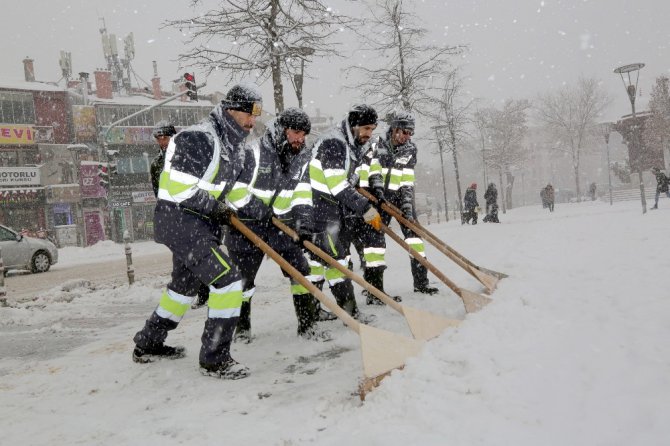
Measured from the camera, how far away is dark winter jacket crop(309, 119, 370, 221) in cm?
419

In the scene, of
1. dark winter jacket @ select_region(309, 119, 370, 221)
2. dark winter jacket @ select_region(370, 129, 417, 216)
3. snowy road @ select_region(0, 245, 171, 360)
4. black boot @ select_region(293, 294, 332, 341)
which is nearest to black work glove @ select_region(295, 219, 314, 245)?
dark winter jacket @ select_region(309, 119, 370, 221)

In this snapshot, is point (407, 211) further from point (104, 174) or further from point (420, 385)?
point (104, 174)

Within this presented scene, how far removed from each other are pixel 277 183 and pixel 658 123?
36158mm

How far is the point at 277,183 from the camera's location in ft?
13.2

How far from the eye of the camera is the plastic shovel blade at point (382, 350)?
2.58 m

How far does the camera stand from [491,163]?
3856 centimetres

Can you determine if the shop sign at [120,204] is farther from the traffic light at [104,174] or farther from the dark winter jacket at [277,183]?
the dark winter jacket at [277,183]

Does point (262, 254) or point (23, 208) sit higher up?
point (23, 208)

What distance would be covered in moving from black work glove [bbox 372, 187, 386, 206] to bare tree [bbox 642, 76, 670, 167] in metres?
34.5

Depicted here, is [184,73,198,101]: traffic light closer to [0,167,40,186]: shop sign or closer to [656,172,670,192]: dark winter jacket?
[656,172,670,192]: dark winter jacket

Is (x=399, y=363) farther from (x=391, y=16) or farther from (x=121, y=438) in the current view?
(x=391, y=16)

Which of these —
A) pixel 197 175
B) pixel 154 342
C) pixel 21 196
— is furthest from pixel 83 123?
pixel 197 175

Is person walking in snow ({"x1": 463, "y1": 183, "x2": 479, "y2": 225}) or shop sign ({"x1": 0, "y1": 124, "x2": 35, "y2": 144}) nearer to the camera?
person walking in snow ({"x1": 463, "y1": 183, "x2": 479, "y2": 225})

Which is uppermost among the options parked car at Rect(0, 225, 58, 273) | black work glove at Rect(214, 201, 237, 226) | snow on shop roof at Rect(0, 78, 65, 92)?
snow on shop roof at Rect(0, 78, 65, 92)
